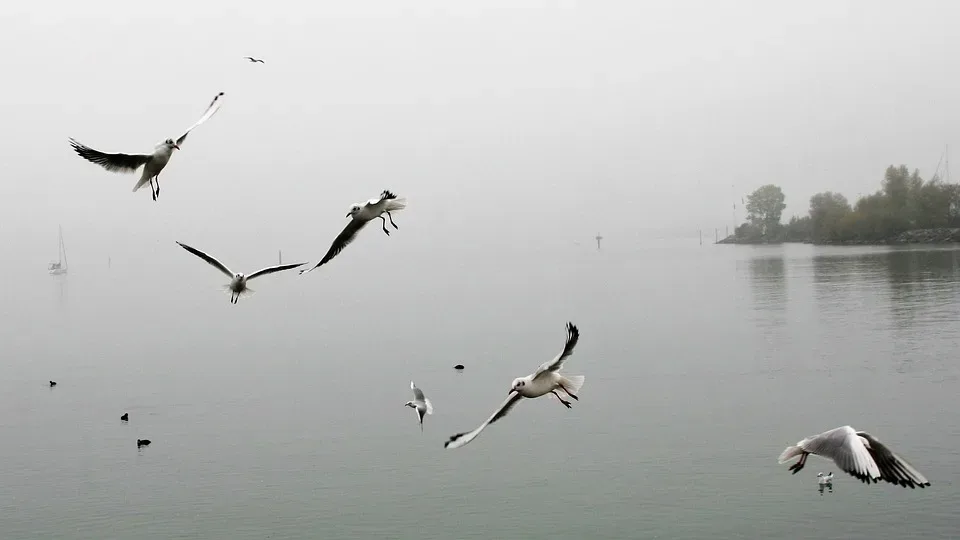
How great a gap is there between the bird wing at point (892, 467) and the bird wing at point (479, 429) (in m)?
4.45

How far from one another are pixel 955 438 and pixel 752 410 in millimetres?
9286

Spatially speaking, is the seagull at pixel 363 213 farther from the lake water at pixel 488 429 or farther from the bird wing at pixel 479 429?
the lake water at pixel 488 429

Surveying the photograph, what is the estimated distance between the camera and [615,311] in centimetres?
9594

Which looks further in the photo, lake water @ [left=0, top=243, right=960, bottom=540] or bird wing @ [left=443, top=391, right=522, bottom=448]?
lake water @ [left=0, top=243, right=960, bottom=540]

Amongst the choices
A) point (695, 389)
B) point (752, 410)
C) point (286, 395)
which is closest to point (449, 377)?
point (286, 395)

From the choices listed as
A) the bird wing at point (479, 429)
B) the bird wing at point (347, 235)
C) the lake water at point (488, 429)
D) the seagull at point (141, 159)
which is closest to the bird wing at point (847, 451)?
the bird wing at point (479, 429)

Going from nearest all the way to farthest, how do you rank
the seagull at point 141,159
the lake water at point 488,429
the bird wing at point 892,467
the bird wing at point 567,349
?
1. the bird wing at point 892,467
2. the bird wing at point 567,349
3. the seagull at point 141,159
4. the lake water at point 488,429

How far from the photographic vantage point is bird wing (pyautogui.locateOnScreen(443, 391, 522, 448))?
Result: 10.6 m

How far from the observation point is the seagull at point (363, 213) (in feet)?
48.4

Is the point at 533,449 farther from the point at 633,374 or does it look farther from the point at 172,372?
the point at 172,372

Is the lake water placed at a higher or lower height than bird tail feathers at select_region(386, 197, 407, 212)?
lower

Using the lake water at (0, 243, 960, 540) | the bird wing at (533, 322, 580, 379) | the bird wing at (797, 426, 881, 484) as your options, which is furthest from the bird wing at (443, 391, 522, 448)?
the lake water at (0, 243, 960, 540)

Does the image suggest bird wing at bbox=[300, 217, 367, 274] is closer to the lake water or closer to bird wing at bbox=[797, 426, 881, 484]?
bird wing at bbox=[797, 426, 881, 484]

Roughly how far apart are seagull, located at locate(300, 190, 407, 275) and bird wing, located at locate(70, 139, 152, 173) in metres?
2.89
